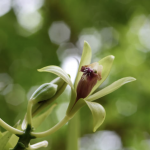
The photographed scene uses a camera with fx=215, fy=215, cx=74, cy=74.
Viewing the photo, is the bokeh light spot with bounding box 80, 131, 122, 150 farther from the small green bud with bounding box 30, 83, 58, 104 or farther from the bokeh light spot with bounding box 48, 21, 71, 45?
the small green bud with bounding box 30, 83, 58, 104

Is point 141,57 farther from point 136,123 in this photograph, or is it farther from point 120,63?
point 136,123

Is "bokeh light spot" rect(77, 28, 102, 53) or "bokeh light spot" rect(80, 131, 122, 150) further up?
"bokeh light spot" rect(77, 28, 102, 53)

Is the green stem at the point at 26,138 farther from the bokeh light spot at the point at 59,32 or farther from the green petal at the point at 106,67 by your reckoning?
the bokeh light spot at the point at 59,32

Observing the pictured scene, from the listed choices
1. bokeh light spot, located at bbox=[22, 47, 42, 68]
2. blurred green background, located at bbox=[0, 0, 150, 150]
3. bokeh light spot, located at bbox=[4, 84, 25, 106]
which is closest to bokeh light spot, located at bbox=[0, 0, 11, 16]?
blurred green background, located at bbox=[0, 0, 150, 150]

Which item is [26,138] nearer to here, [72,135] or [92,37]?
[72,135]

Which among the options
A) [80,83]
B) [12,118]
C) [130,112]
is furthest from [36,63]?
[80,83]

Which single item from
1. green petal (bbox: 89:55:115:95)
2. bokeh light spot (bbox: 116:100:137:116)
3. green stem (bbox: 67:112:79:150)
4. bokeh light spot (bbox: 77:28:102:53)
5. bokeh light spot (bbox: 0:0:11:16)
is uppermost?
green petal (bbox: 89:55:115:95)
